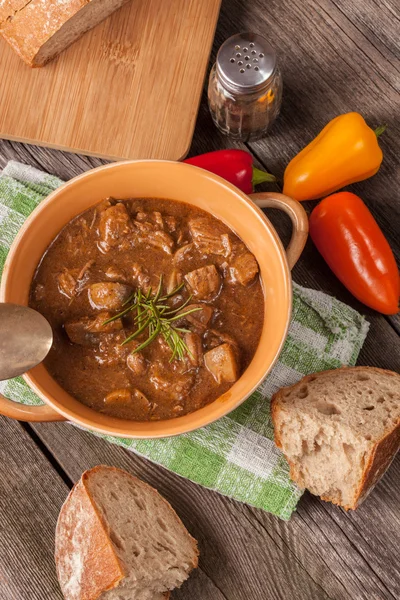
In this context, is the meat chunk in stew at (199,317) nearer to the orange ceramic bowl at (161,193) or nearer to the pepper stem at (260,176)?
the orange ceramic bowl at (161,193)

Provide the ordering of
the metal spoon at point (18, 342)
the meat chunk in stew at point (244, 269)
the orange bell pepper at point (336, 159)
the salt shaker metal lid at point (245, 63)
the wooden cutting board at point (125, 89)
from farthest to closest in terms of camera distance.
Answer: the wooden cutting board at point (125, 89)
the orange bell pepper at point (336, 159)
the salt shaker metal lid at point (245, 63)
the meat chunk in stew at point (244, 269)
the metal spoon at point (18, 342)

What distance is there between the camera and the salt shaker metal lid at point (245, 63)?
330 cm

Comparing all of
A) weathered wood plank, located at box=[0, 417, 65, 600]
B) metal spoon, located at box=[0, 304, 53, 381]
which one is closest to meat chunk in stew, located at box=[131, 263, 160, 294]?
metal spoon, located at box=[0, 304, 53, 381]

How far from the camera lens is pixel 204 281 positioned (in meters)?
2.95

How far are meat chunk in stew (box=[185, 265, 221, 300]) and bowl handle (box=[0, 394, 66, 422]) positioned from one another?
75 centimetres

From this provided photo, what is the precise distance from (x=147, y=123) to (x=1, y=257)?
989 mm

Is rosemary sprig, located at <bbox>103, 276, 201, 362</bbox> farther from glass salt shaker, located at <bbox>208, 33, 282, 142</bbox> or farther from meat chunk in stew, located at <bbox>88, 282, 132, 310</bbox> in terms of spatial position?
glass salt shaker, located at <bbox>208, 33, 282, 142</bbox>

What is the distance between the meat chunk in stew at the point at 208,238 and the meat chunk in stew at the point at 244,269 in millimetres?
58

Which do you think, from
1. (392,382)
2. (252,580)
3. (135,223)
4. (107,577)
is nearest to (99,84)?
(135,223)

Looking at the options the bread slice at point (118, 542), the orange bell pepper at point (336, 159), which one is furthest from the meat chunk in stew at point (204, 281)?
the bread slice at point (118, 542)

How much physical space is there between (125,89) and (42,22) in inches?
19.6

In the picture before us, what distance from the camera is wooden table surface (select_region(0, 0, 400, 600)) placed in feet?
11.8

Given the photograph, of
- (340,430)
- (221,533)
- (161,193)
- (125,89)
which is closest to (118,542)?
(221,533)

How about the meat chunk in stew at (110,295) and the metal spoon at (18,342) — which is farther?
the meat chunk in stew at (110,295)
